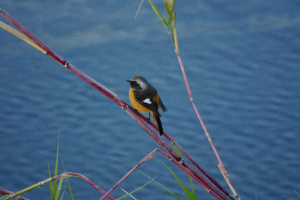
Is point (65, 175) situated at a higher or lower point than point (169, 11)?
lower

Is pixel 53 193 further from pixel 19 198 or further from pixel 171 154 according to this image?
pixel 171 154

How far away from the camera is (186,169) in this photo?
864 millimetres

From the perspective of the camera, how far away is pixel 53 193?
103 cm

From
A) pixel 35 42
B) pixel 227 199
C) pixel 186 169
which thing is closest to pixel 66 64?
pixel 35 42

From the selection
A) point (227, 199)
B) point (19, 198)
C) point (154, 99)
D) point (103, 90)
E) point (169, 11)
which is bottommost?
point (19, 198)

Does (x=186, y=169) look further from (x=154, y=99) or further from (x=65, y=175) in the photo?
(x=154, y=99)

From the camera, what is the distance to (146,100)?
1790mm

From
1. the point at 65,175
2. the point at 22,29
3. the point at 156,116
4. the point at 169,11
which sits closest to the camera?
the point at 22,29

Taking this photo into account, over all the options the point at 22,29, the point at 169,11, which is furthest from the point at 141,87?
the point at 22,29

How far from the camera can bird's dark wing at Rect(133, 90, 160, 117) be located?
172 centimetres

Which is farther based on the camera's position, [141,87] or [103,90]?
[141,87]

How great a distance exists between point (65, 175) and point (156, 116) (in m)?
0.90

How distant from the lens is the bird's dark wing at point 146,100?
172cm

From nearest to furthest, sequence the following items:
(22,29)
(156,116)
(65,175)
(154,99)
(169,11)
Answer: (22,29) < (65,175) < (169,11) < (156,116) < (154,99)
